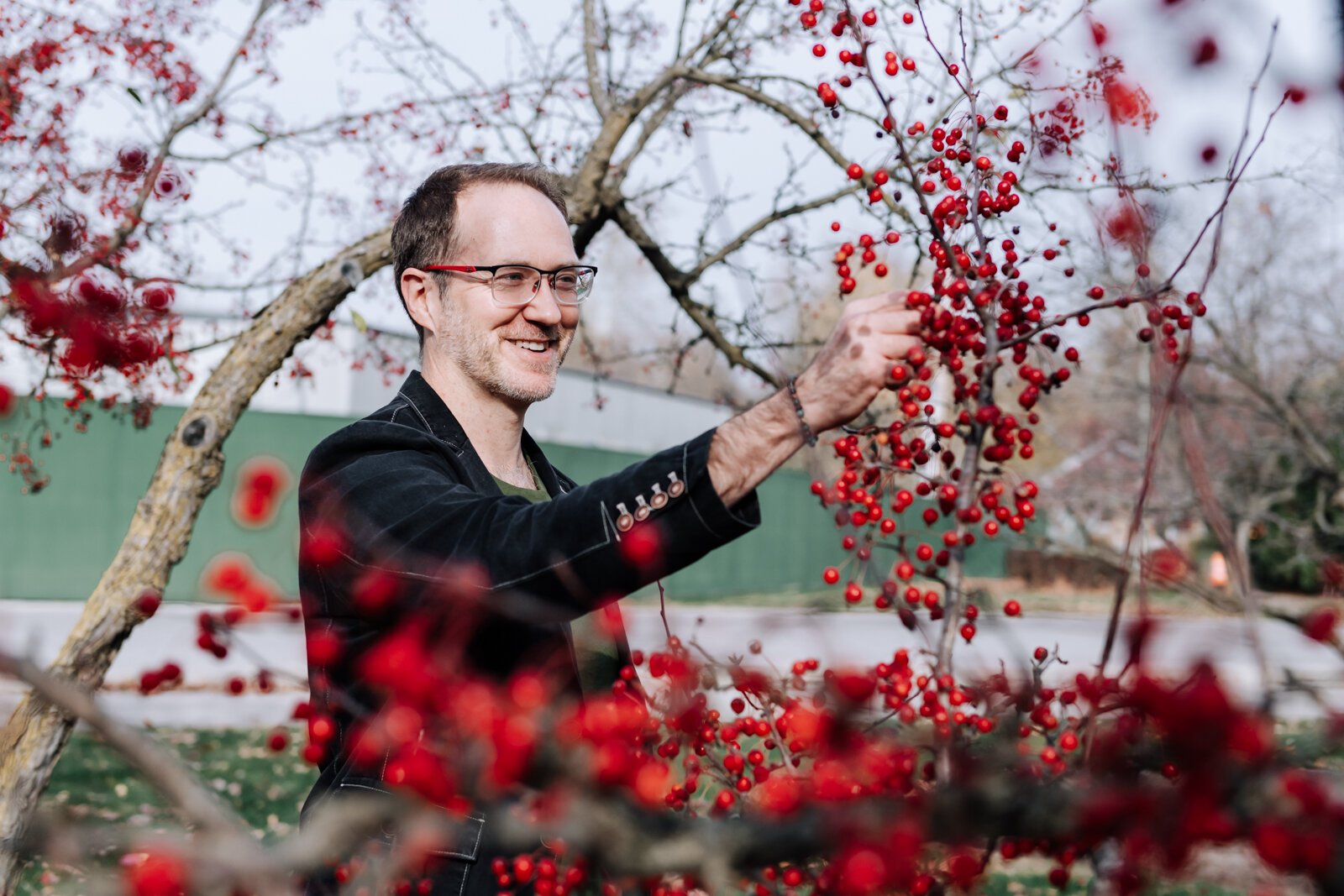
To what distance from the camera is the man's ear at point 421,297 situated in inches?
102

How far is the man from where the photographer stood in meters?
1.61

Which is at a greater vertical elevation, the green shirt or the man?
the man

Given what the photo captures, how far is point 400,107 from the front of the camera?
6.16 meters

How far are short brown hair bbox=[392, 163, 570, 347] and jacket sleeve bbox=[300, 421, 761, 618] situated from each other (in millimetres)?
925

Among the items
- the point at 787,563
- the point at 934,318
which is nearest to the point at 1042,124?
the point at 934,318

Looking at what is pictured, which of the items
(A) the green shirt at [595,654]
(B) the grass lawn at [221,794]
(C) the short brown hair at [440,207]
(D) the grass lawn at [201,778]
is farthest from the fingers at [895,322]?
(D) the grass lawn at [201,778]

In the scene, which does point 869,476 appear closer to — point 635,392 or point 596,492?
point 596,492

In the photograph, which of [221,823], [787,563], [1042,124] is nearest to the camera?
[221,823]

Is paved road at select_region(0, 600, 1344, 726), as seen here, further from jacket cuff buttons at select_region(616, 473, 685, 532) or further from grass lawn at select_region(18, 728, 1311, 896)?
jacket cuff buttons at select_region(616, 473, 685, 532)

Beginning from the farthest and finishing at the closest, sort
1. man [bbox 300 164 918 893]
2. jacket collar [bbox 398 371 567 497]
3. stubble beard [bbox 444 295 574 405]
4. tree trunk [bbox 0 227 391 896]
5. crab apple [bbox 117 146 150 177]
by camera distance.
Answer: crab apple [bbox 117 146 150 177], tree trunk [bbox 0 227 391 896], stubble beard [bbox 444 295 574 405], jacket collar [bbox 398 371 567 497], man [bbox 300 164 918 893]

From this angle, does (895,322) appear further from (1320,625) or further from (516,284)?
(516,284)

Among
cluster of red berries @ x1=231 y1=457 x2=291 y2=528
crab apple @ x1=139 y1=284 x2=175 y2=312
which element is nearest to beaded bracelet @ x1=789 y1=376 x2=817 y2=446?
cluster of red berries @ x1=231 y1=457 x2=291 y2=528

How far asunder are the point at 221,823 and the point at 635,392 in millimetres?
23111

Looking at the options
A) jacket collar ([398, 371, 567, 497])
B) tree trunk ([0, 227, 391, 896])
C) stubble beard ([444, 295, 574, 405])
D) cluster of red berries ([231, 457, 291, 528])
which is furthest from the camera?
tree trunk ([0, 227, 391, 896])
